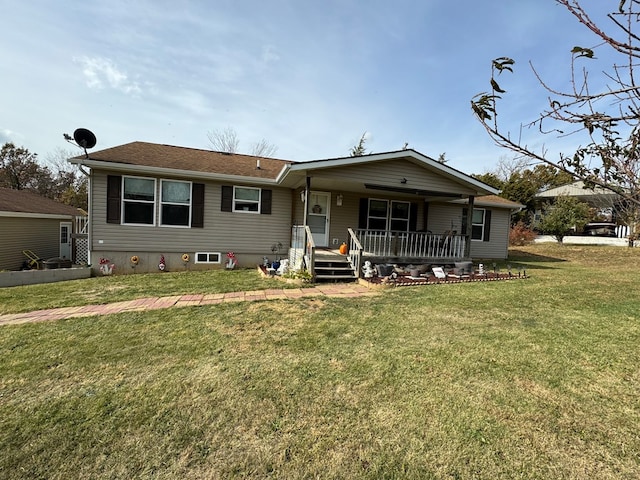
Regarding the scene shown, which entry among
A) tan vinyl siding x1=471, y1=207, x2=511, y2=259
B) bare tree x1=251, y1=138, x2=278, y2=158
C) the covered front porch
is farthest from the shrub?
bare tree x1=251, y1=138, x2=278, y2=158

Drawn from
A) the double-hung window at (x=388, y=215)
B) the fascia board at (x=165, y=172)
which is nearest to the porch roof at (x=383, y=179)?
the fascia board at (x=165, y=172)

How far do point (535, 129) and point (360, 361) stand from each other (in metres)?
2.56

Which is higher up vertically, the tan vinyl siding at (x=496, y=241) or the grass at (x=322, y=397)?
the tan vinyl siding at (x=496, y=241)

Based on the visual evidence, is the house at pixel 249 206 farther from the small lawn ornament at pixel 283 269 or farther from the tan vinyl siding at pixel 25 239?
the tan vinyl siding at pixel 25 239

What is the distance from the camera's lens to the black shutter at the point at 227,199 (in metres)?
9.49

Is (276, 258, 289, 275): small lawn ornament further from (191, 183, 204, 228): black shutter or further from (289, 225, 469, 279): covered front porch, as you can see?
(191, 183, 204, 228): black shutter

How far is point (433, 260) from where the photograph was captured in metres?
9.00

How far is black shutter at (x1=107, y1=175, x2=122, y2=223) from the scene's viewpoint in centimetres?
844

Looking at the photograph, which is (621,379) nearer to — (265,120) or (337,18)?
(337,18)

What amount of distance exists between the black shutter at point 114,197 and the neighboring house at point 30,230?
5.45 metres

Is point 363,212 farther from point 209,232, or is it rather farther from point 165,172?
point 165,172

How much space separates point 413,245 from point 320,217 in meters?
3.24

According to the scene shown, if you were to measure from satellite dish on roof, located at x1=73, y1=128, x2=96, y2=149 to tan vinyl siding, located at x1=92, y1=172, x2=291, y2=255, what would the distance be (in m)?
0.78

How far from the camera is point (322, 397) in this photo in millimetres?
2557
